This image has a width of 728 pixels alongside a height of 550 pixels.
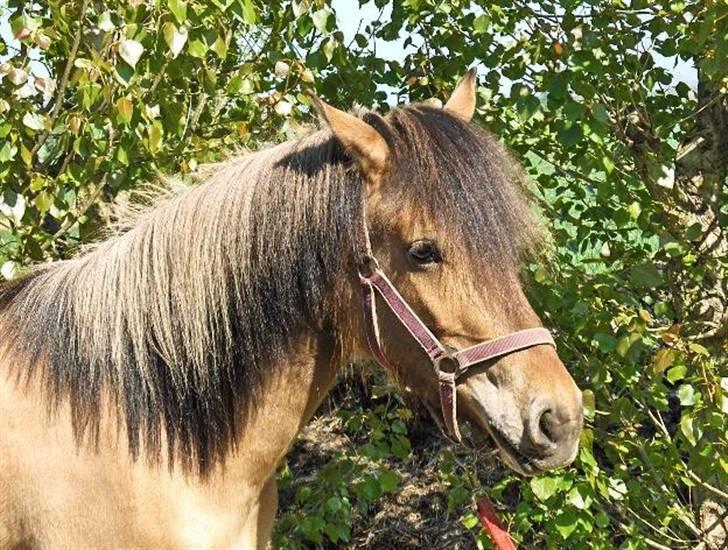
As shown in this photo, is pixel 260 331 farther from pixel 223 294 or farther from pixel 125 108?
pixel 125 108

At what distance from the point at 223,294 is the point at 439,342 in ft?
2.05

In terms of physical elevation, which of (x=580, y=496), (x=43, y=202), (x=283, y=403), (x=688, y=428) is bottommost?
(x=580, y=496)

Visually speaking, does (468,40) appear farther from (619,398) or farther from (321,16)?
(619,398)

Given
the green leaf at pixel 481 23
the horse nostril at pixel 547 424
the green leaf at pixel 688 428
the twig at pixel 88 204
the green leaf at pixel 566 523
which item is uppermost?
the green leaf at pixel 481 23

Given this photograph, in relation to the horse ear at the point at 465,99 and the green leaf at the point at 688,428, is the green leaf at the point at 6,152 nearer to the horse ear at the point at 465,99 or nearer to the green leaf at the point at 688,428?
the horse ear at the point at 465,99

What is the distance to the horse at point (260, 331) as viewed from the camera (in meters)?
2.82

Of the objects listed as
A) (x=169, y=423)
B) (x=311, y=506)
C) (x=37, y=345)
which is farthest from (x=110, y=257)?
(x=311, y=506)

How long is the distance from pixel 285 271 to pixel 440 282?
17.4 inches

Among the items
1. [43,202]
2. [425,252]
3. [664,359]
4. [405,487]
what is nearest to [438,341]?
[425,252]

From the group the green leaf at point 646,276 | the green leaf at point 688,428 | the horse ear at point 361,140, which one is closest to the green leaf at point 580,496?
the green leaf at point 688,428

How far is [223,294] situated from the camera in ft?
9.80

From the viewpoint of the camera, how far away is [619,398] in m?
4.26

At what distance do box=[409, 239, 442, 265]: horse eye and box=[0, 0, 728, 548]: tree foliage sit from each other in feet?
3.57

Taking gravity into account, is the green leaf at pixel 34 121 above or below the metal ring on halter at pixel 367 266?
above
